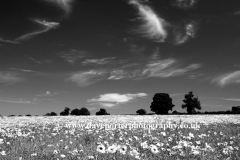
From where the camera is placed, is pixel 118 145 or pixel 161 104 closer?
pixel 118 145

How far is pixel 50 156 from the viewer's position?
21.5ft

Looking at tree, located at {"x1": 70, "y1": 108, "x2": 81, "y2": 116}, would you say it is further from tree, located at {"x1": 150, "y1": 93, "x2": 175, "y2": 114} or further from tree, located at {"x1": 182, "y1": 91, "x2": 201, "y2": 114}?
tree, located at {"x1": 182, "y1": 91, "x2": 201, "y2": 114}

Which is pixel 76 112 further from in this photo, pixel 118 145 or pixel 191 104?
pixel 118 145

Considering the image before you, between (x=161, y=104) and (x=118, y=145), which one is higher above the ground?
(x=161, y=104)

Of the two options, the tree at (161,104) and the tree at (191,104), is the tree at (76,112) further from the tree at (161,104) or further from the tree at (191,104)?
the tree at (191,104)

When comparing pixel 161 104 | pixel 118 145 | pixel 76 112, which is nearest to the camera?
pixel 118 145

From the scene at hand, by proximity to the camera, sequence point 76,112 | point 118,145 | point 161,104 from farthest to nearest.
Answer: point 161,104, point 76,112, point 118,145

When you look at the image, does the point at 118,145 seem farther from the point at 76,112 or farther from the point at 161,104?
the point at 161,104

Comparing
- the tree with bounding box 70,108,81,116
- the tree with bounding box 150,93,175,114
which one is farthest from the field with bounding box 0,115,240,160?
the tree with bounding box 150,93,175,114

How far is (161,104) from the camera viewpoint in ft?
265

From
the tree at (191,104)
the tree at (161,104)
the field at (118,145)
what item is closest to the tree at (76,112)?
the tree at (161,104)

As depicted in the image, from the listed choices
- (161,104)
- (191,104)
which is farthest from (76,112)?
(191,104)

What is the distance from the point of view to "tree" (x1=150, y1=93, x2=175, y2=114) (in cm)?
8012

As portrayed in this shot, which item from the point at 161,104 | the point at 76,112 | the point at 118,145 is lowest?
the point at 118,145
